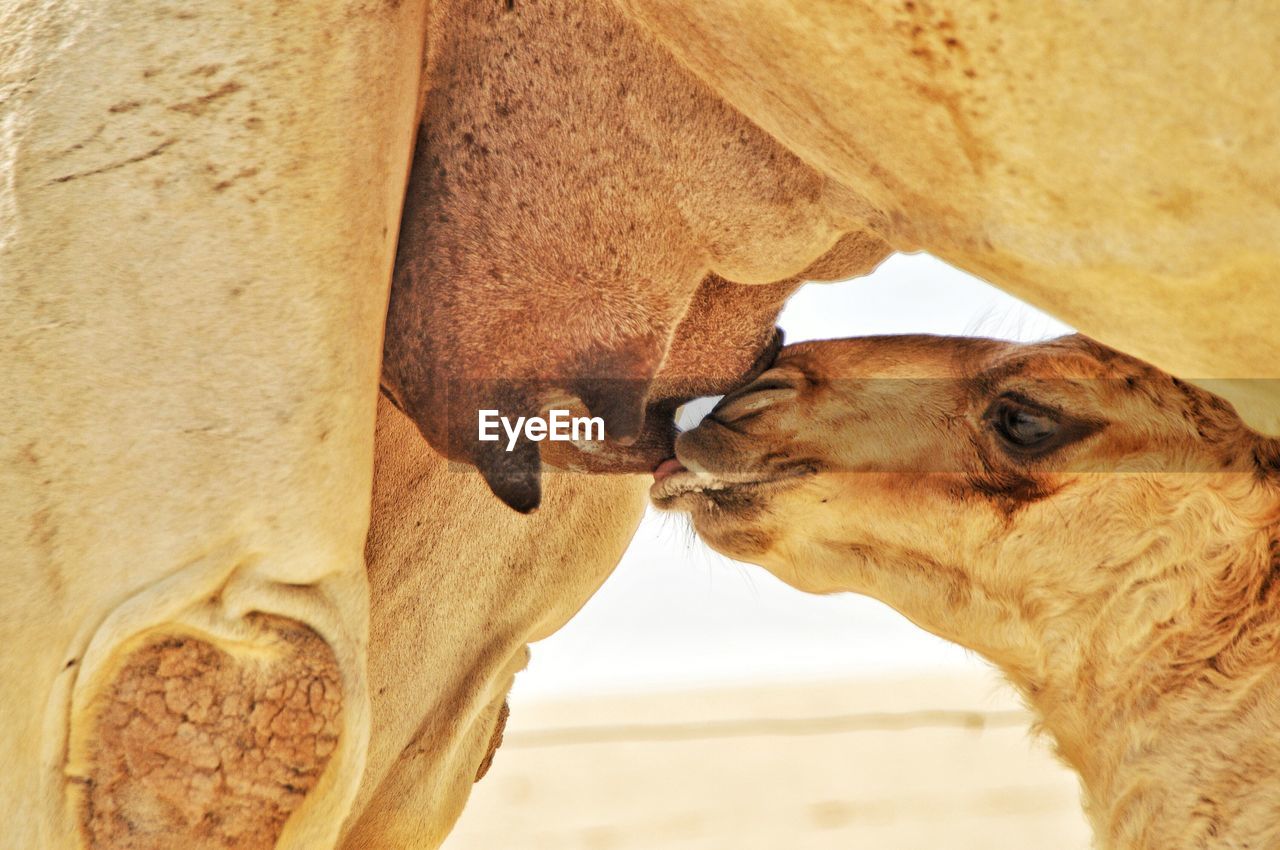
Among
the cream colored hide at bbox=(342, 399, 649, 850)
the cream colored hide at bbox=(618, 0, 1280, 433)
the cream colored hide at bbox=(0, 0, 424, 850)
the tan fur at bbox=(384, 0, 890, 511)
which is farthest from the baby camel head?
the cream colored hide at bbox=(0, 0, 424, 850)

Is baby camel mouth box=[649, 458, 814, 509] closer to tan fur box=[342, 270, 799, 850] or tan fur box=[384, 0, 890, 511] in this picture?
tan fur box=[342, 270, 799, 850]

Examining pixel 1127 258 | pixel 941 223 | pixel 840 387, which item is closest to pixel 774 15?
pixel 941 223

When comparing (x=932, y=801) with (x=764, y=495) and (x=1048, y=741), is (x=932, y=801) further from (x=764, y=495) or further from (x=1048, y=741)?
(x=764, y=495)

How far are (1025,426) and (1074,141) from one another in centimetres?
96

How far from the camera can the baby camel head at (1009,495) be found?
2168 mm

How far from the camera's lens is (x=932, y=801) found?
3914mm

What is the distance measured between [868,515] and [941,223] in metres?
0.94

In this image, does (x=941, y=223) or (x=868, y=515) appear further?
(x=868, y=515)

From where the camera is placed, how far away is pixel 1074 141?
4.49ft

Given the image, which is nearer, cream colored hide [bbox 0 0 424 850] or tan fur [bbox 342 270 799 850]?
cream colored hide [bbox 0 0 424 850]

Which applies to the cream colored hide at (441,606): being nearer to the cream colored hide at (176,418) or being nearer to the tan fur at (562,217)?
the tan fur at (562,217)

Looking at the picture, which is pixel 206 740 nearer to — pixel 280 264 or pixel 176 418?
pixel 176 418

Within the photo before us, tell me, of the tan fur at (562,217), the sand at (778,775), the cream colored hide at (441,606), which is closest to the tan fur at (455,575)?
the cream colored hide at (441,606)

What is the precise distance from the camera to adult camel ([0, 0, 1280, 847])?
1.39m
